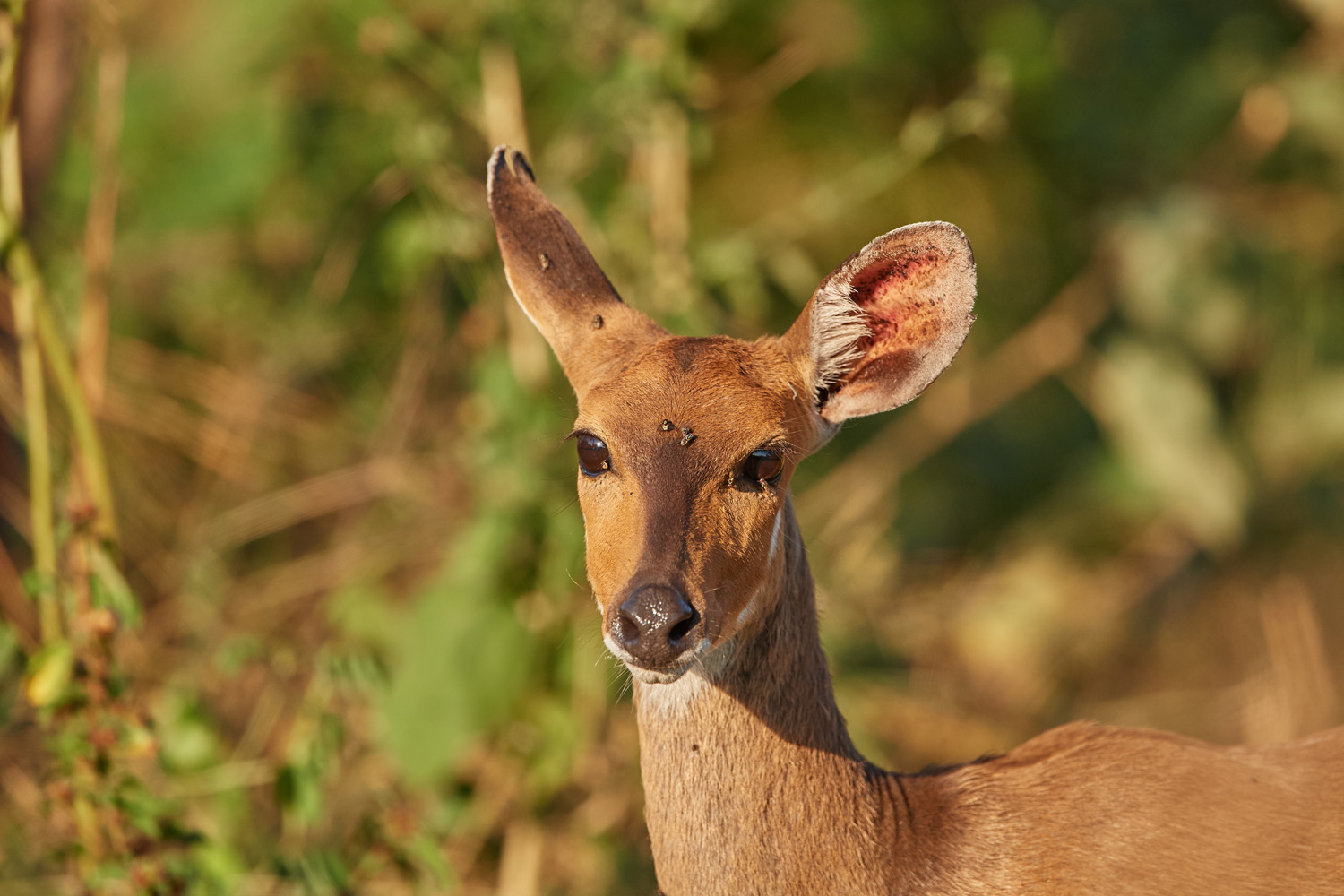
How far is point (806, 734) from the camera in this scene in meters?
2.87

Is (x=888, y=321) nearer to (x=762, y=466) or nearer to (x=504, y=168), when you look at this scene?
(x=762, y=466)

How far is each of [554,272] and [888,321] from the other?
78 cm

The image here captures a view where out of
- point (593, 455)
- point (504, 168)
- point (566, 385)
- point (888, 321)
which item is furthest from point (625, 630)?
point (566, 385)

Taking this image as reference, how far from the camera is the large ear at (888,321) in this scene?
2.89 metres

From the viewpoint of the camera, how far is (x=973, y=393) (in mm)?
7254

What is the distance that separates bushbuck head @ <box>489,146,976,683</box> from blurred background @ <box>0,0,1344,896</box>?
172 centimetres

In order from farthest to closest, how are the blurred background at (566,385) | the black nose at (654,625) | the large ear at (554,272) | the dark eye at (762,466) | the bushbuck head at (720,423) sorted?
the blurred background at (566,385)
the large ear at (554,272)
the dark eye at (762,466)
the bushbuck head at (720,423)
the black nose at (654,625)

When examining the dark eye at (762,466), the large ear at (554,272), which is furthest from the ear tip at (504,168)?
the dark eye at (762,466)

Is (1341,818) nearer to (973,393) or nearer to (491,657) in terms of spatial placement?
(491,657)

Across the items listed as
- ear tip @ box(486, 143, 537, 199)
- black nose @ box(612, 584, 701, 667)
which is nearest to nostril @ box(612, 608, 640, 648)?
black nose @ box(612, 584, 701, 667)

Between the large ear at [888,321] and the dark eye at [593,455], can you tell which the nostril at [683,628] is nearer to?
the dark eye at [593,455]

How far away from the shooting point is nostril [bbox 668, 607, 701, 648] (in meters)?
2.56

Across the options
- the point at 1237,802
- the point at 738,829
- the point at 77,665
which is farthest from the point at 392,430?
the point at 1237,802

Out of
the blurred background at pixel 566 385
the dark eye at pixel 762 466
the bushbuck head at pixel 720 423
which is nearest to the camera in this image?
the bushbuck head at pixel 720 423
